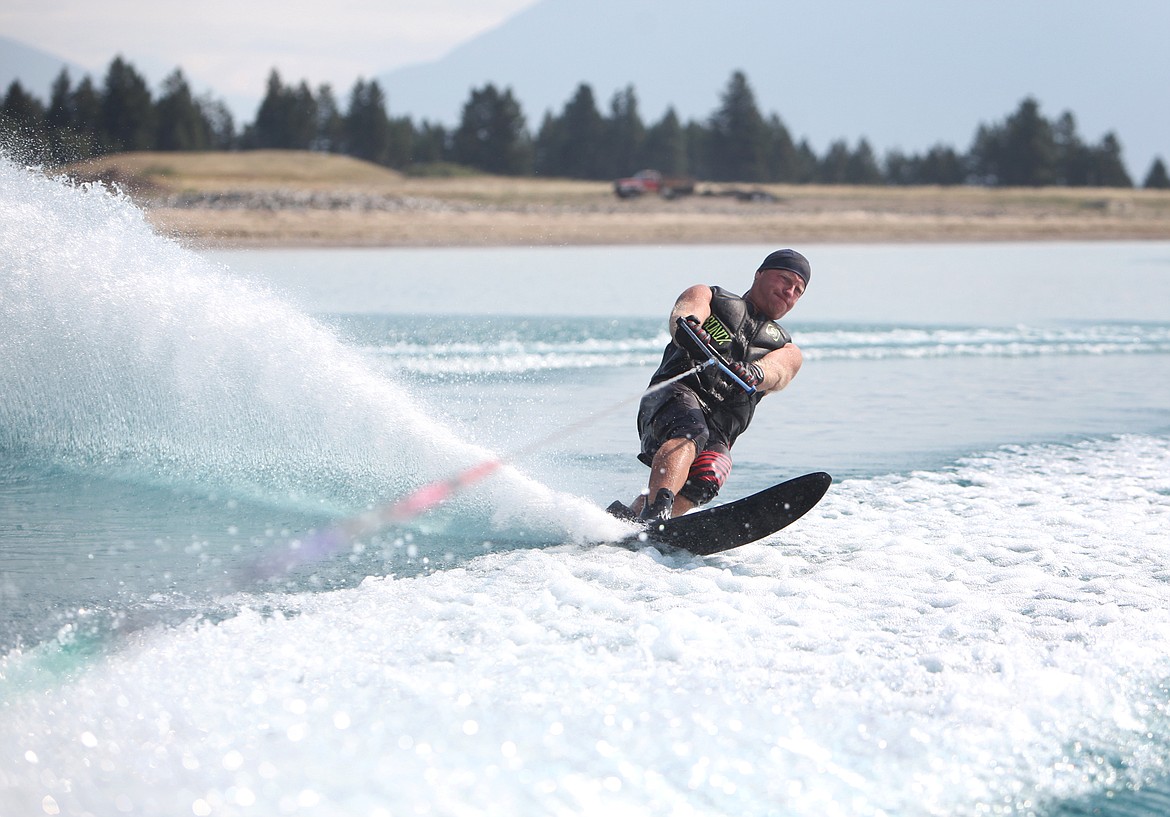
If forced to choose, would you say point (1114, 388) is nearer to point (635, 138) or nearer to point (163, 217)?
point (163, 217)

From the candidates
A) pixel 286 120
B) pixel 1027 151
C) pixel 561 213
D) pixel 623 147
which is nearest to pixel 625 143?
pixel 623 147

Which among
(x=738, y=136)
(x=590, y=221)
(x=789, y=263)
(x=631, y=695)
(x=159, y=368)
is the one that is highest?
(x=738, y=136)

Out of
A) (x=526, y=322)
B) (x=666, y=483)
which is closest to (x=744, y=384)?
(x=666, y=483)

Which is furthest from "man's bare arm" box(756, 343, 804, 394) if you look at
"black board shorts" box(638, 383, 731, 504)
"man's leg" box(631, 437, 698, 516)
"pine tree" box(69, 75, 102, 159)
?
"pine tree" box(69, 75, 102, 159)

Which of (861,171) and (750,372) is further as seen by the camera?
(861,171)

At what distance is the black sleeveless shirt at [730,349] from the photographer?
5.42 m

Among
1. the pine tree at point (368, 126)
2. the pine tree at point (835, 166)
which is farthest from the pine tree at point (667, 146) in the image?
the pine tree at point (368, 126)

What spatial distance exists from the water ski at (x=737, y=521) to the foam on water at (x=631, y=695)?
0.10m

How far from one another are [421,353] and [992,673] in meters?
8.67

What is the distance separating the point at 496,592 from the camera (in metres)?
4.54

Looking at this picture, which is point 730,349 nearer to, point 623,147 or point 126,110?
point 126,110

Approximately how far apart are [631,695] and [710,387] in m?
2.11

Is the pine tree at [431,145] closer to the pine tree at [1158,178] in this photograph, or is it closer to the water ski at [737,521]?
the pine tree at [1158,178]

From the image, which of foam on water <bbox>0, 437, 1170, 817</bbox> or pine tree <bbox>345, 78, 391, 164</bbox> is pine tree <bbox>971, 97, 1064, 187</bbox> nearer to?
pine tree <bbox>345, 78, 391, 164</bbox>
